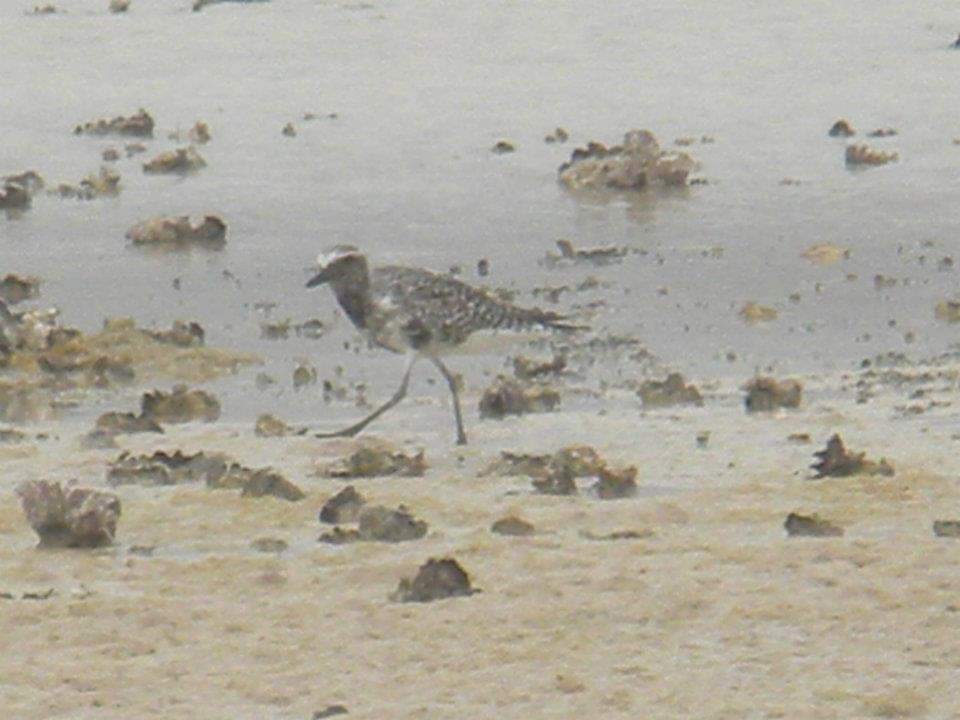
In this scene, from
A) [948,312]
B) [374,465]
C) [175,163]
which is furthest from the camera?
[175,163]

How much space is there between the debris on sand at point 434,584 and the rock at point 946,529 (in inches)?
72.5

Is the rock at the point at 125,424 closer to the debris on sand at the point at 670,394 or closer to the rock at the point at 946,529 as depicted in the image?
the debris on sand at the point at 670,394

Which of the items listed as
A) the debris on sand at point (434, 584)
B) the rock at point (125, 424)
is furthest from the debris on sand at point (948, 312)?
the debris on sand at point (434, 584)

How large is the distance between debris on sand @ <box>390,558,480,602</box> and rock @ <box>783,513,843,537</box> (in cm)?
146

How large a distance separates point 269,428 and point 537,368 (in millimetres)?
2009

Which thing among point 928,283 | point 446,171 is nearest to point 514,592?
point 928,283

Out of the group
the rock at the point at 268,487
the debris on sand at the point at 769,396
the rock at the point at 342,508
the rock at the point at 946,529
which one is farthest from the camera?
the debris on sand at the point at 769,396

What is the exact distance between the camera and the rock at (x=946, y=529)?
33.0 feet

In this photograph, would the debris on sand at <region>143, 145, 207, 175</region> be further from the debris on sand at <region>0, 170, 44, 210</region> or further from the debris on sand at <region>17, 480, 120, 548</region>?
the debris on sand at <region>17, 480, 120, 548</region>

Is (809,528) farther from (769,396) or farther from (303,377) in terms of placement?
(303,377)

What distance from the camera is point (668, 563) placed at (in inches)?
383

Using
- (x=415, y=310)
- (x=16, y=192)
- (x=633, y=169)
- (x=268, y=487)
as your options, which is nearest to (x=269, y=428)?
(x=415, y=310)

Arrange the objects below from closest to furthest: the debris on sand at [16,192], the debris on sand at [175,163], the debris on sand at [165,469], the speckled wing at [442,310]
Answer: the debris on sand at [165,469]
the speckled wing at [442,310]
the debris on sand at [16,192]
the debris on sand at [175,163]

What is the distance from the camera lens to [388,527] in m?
10.2
